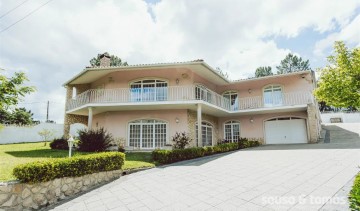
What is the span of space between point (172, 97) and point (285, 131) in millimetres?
10300

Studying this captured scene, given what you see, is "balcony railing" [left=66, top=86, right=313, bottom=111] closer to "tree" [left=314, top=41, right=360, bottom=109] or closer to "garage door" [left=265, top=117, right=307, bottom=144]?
"garage door" [left=265, top=117, right=307, bottom=144]

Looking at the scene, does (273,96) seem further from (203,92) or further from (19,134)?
(19,134)

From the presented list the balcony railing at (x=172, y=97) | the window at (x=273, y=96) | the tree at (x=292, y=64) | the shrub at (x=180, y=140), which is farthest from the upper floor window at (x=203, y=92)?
the tree at (x=292, y=64)

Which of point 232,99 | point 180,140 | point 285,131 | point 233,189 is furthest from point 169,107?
point 285,131

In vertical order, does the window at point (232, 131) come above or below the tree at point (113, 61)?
below

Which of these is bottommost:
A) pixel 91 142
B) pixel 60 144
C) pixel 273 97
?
pixel 60 144

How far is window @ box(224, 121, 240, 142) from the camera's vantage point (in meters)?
19.7

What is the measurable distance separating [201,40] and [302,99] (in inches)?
402

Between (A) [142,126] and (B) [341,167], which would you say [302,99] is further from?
(A) [142,126]

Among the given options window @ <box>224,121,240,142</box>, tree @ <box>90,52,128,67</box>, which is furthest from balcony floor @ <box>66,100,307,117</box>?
tree @ <box>90,52,128,67</box>

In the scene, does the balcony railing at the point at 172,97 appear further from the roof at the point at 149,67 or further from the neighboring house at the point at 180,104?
the roof at the point at 149,67

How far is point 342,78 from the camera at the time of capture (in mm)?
5770

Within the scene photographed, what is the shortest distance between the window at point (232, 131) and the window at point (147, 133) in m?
6.98

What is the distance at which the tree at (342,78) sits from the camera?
217 inches
